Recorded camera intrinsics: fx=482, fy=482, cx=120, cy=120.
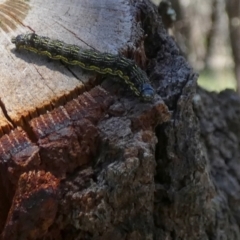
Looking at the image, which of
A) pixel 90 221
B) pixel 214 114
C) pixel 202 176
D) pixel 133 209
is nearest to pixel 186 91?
pixel 202 176

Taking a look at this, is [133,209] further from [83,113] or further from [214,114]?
[214,114]

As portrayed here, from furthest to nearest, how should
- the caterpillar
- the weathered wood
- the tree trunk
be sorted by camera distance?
the tree trunk < the caterpillar < the weathered wood

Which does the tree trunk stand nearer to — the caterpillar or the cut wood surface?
the cut wood surface

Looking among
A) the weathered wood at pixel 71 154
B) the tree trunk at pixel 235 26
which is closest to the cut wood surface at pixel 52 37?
the weathered wood at pixel 71 154

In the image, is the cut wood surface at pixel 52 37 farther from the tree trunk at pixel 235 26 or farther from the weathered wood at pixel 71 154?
the tree trunk at pixel 235 26

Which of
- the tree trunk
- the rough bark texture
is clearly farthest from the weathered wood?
the tree trunk

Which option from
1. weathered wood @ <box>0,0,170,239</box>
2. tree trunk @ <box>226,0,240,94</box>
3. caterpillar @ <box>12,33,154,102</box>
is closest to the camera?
weathered wood @ <box>0,0,170,239</box>

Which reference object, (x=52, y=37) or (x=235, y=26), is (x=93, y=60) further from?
(x=235, y=26)
